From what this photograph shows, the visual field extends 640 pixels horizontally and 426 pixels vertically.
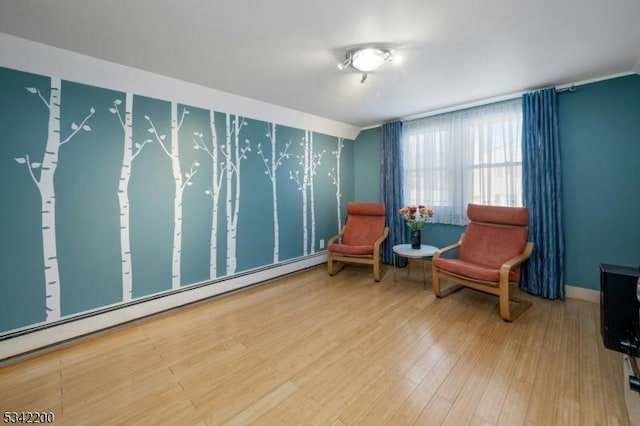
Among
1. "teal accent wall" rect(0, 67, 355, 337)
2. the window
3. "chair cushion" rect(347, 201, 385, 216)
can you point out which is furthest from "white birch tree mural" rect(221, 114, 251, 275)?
the window

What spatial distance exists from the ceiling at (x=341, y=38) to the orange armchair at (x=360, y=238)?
73.9 inches

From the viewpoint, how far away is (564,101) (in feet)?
9.43

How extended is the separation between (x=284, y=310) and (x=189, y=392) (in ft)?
3.93

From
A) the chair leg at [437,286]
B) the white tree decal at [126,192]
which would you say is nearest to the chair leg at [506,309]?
the chair leg at [437,286]

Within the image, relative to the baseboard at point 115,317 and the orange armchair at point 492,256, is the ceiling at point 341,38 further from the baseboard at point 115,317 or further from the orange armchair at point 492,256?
the baseboard at point 115,317

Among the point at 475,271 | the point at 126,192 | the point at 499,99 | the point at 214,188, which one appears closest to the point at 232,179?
the point at 214,188

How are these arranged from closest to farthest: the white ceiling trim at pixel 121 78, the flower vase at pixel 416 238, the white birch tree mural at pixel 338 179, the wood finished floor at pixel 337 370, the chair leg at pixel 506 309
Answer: the wood finished floor at pixel 337 370, the white ceiling trim at pixel 121 78, the chair leg at pixel 506 309, the flower vase at pixel 416 238, the white birch tree mural at pixel 338 179

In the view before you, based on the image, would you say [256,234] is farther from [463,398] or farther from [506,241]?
[506,241]

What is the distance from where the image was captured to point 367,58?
2148 millimetres

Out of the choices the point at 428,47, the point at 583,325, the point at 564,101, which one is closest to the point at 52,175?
the point at 428,47

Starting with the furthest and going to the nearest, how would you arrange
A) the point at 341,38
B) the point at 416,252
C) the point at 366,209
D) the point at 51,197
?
1. the point at 366,209
2. the point at 416,252
3. the point at 51,197
4. the point at 341,38

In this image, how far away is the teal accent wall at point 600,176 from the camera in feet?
8.39

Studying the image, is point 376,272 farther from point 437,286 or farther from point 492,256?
point 492,256

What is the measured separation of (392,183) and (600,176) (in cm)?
231
